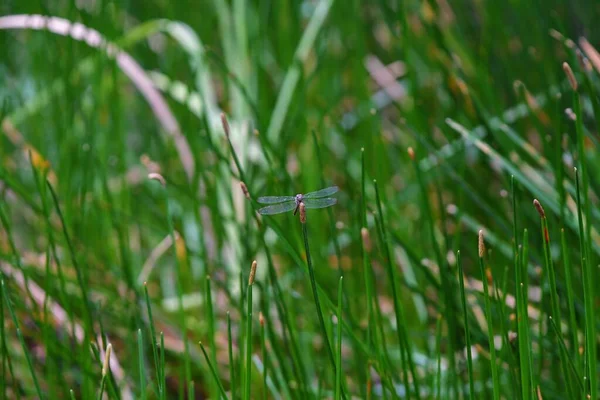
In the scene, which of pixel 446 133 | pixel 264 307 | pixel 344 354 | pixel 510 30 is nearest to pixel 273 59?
pixel 510 30

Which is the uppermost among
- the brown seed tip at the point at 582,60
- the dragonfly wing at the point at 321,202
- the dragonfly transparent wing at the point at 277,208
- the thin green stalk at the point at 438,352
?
the brown seed tip at the point at 582,60

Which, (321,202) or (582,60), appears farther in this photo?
(582,60)

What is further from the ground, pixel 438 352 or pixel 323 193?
pixel 323 193

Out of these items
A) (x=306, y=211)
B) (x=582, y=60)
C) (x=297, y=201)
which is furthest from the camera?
(x=306, y=211)

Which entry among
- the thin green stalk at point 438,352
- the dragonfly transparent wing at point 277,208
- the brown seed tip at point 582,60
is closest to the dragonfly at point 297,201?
the dragonfly transparent wing at point 277,208

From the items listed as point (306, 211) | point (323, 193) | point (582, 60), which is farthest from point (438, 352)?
point (306, 211)

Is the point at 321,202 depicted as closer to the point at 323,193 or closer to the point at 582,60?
the point at 323,193

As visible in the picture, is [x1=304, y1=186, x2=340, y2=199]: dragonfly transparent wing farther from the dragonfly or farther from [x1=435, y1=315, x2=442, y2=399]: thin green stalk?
[x1=435, y1=315, x2=442, y2=399]: thin green stalk

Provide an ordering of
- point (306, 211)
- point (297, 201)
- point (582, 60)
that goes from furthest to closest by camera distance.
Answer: point (306, 211) → point (582, 60) → point (297, 201)

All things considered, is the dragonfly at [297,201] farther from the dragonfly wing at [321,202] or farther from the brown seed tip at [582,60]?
the brown seed tip at [582,60]

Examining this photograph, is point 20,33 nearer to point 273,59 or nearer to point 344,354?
point 273,59
